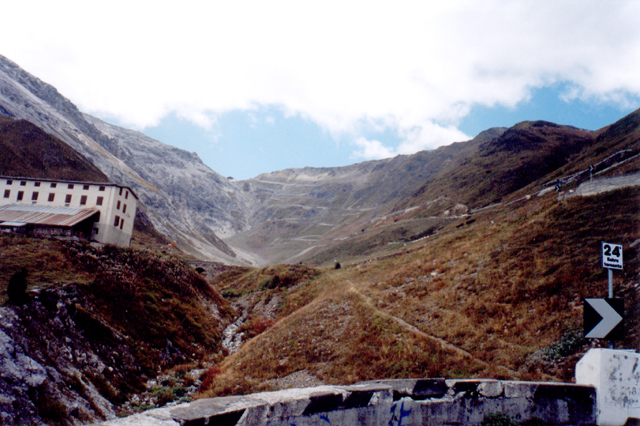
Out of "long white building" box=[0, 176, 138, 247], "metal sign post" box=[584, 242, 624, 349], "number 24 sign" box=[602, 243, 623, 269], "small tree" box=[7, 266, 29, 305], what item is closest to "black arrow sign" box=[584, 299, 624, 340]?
"metal sign post" box=[584, 242, 624, 349]

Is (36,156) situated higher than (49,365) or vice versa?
(36,156)

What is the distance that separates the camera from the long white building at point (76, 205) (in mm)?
41744

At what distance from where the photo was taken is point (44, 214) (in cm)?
4269

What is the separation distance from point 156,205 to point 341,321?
171 meters

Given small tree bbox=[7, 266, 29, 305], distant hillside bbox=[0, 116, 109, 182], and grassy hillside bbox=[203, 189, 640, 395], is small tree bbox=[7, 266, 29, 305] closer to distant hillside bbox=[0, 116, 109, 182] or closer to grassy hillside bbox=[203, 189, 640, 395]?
grassy hillside bbox=[203, 189, 640, 395]

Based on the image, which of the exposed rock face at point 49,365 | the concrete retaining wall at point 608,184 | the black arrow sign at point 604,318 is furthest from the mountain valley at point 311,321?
the black arrow sign at point 604,318

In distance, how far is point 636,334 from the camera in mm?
11484

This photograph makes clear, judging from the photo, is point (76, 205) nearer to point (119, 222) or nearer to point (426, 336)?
point (119, 222)

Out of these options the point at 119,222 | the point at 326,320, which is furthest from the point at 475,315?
the point at 119,222

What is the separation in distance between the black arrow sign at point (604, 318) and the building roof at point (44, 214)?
4514 cm

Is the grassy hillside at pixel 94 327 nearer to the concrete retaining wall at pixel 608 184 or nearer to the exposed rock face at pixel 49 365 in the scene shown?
the exposed rock face at pixel 49 365

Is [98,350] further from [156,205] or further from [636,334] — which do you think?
[156,205]

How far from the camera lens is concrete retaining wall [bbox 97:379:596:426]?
4.80m

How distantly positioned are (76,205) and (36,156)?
3357 inches
